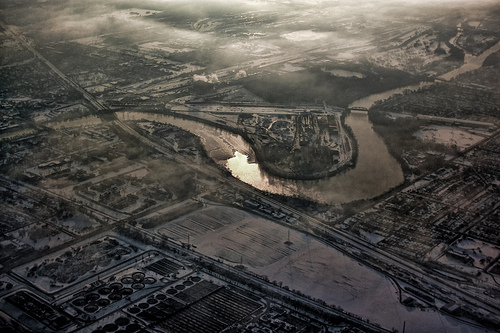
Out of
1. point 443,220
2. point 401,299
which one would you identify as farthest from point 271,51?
point 401,299

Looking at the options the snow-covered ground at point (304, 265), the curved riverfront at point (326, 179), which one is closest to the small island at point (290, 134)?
the curved riverfront at point (326, 179)

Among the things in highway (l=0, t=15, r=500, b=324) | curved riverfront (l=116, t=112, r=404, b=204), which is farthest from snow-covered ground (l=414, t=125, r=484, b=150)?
curved riverfront (l=116, t=112, r=404, b=204)

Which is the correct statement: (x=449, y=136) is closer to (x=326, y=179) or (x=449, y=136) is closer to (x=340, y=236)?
(x=326, y=179)

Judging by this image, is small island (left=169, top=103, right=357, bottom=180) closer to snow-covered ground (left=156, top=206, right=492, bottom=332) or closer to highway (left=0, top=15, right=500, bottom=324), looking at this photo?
highway (left=0, top=15, right=500, bottom=324)

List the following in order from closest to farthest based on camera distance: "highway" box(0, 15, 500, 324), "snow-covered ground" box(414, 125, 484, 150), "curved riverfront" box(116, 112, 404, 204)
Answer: "highway" box(0, 15, 500, 324), "curved riverfront" box(116, 112, 404, 204), "snow-covered ground" box(414, 125, 484, 150)

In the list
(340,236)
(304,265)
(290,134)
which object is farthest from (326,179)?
(304,265)

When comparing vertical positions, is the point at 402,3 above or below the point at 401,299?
above

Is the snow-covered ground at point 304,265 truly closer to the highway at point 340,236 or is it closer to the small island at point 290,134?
the highway at point 340,236

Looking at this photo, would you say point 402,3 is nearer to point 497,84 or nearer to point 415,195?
point 497,84
